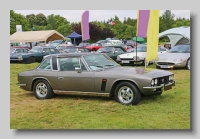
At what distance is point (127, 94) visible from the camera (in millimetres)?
6258

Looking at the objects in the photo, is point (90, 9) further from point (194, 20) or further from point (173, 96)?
point (173, 96)

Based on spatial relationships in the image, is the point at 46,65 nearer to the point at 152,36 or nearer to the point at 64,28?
the point at 152,36

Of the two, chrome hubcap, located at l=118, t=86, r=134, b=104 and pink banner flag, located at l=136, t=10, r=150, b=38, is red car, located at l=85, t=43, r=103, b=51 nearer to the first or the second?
pink banner flag, located at l=136, t=10, r=150, b=38

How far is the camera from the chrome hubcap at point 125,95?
6.22 meters

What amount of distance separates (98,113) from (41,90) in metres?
1.93

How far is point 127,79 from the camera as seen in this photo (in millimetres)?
6164

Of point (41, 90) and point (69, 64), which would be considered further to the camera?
point (41, 90)

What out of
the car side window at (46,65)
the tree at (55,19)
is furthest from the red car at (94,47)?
the car side window at (46,65)

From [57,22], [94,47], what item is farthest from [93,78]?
[94,47]

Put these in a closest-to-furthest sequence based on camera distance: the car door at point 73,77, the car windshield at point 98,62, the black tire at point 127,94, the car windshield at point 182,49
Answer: the black tire at point 127,94, the car door at point 73,77, the car windshield at point 98,62, the car windshield at point 182,49

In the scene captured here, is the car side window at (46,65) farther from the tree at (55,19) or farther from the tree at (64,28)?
the tree at (64,28)

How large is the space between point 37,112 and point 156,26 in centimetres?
350

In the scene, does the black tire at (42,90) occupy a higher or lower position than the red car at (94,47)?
lower

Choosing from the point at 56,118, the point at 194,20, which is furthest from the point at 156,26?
the point at 56,118
